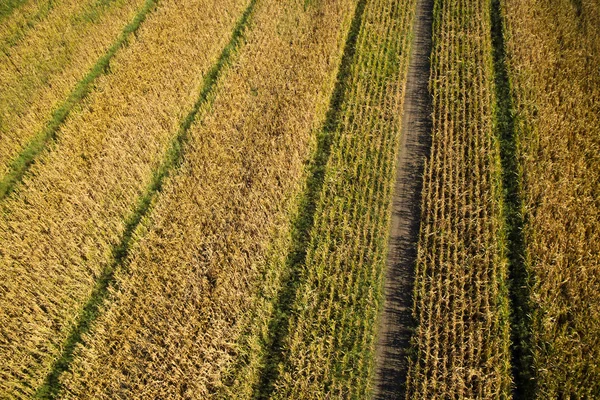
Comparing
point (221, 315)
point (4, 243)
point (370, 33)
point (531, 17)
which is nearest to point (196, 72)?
point (370, 33)

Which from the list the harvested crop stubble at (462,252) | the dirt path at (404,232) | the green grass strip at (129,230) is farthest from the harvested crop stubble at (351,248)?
the green grass strip at (129,230)

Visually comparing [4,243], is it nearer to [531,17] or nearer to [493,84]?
[493,84]

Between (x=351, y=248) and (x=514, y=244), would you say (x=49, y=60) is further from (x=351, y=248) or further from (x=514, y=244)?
(x=514, y=244)

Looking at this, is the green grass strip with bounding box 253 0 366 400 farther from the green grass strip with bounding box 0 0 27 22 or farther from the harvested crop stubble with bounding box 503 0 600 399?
the green grass strip with bounding box 0 0 27 22

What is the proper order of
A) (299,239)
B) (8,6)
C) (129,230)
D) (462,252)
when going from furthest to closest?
(8,6), (129,230), (299,239), (462,252)

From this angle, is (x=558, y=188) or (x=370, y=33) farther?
(x=370, y=33)

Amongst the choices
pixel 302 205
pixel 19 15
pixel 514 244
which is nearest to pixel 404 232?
pixel 514 244

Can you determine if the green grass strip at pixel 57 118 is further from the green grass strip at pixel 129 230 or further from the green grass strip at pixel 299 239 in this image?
the green grass strip at pixel 299 239
